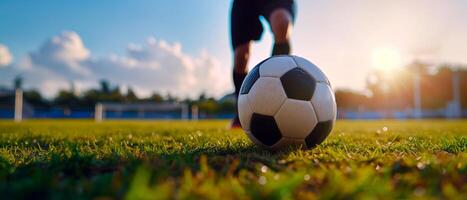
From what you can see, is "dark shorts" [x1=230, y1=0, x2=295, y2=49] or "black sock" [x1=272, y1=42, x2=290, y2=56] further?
"dark shorts" [x1=230, y1=0, x2=295, y2=49]

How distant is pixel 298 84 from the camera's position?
7.85ft

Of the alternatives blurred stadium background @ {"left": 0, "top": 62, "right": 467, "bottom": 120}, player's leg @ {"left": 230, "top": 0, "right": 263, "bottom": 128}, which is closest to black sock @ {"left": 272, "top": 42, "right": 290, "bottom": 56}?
player's leg @ {"left": 230, "top": 0, "right": 263, "bottom": 128}

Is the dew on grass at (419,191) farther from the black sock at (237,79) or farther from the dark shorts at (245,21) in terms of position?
the black sock at (237,79)

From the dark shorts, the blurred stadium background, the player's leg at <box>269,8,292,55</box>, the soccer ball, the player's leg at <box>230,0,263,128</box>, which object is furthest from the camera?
the blurred stadium background

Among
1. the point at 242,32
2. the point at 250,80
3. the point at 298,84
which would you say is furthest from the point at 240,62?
the point at 298,84

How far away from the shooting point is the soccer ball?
236cm

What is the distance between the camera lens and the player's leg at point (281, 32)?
3711mm

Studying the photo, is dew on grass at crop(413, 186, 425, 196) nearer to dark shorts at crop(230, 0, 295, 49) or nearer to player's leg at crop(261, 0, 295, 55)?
player's leg at crop(261, 0, 295, 55)

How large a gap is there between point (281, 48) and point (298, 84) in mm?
1422

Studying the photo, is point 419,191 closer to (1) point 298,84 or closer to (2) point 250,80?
(1) point 298,84

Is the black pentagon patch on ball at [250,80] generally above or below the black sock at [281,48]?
below

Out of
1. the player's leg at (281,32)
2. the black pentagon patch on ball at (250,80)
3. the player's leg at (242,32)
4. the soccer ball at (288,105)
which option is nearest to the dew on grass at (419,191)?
the soccer ball at (288,105)

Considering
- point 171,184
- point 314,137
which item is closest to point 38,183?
point 171,184

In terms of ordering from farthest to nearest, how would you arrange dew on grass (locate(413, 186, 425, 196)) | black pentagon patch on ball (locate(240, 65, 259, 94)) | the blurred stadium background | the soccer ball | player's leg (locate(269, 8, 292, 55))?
the blurred stadium background
player's leg (locate(269, 8, 292, 55))
black pentagon patch on ball (locate(240, 65, 259, 94))
the soccer ball
dew on grass (locate(413, 186, 425, 196))
